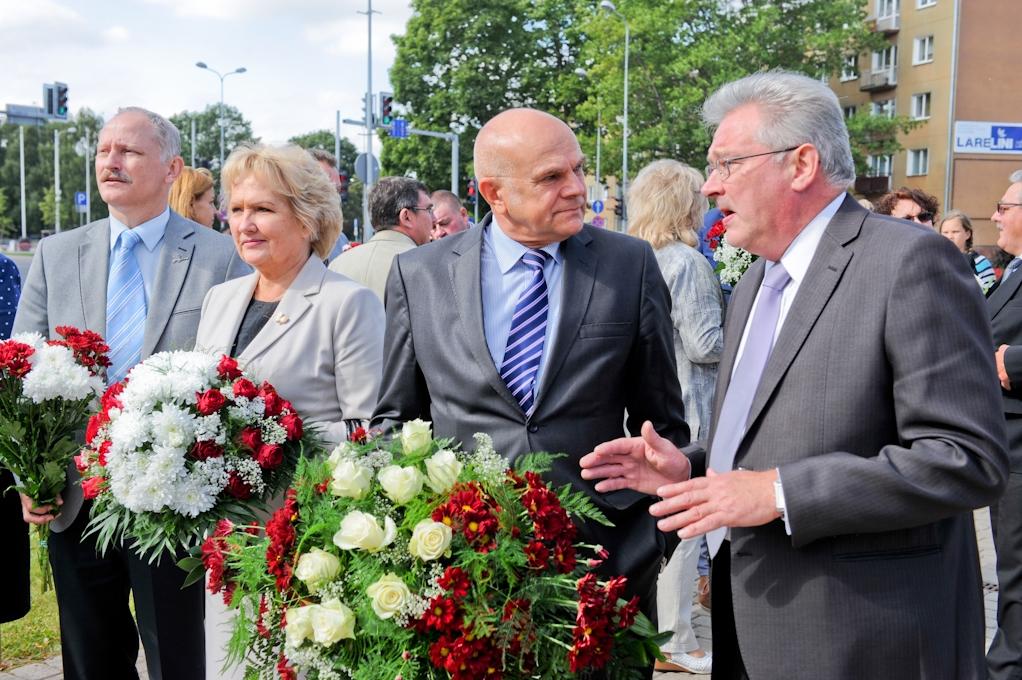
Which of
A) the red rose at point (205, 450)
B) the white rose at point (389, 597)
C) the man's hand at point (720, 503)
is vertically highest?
the man's hand at point (720, 503)

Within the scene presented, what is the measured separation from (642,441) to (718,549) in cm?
34

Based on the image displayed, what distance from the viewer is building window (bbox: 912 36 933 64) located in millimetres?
45094

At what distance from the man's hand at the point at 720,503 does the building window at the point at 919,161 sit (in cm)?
4686

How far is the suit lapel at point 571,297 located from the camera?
2818 mm

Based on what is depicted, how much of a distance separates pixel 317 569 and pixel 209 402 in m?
1.15

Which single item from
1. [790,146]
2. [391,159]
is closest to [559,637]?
[790,146]

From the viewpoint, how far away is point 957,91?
143ft

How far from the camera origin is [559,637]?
2.05 meters

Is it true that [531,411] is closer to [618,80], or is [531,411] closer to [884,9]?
[618,80]

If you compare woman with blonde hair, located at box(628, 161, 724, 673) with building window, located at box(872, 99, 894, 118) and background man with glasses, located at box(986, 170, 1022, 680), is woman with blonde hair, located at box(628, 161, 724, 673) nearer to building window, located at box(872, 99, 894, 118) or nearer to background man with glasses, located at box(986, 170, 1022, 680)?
background man with glasses, located at box(986, 170, 1022, 680)

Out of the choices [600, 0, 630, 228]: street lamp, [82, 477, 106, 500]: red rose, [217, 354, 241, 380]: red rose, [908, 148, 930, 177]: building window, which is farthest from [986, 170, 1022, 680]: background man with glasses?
[908, 148, 930, 177]: building window

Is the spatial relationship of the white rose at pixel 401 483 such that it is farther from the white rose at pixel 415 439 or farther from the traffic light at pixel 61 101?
the traffic light at pixel 61 101

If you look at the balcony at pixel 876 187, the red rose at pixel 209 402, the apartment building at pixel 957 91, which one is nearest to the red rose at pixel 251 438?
the red rose at pixel 209 402

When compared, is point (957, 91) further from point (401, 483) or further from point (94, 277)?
point (401, 483)
